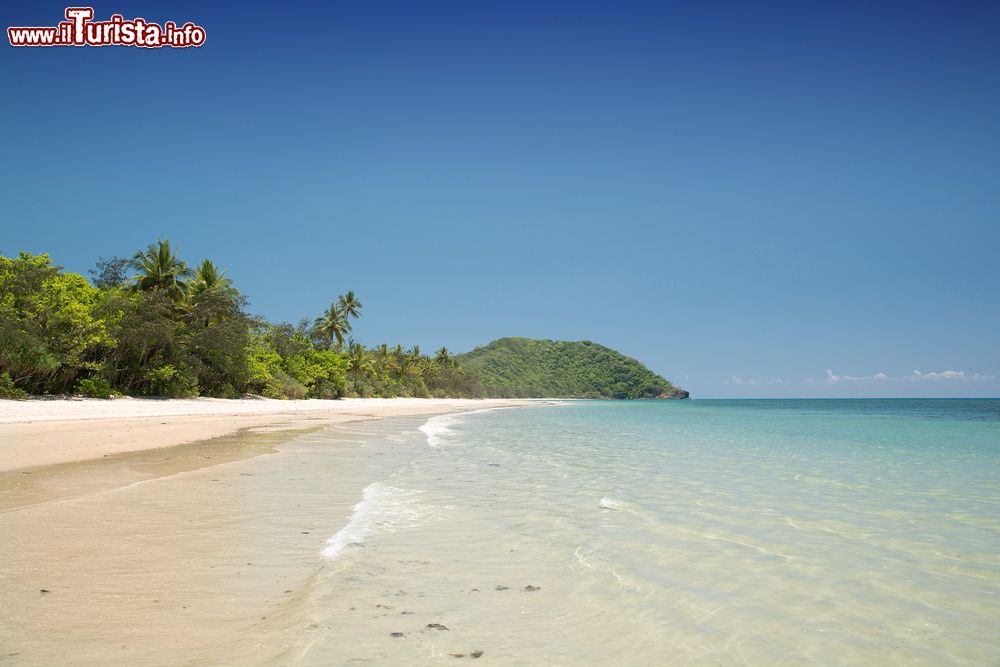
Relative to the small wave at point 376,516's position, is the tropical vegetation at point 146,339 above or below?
above

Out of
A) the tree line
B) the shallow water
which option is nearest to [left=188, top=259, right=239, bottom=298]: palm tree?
the tree line

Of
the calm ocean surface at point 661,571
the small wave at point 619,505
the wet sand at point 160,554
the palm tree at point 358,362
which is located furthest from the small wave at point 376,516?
the palm tree at point 358,362

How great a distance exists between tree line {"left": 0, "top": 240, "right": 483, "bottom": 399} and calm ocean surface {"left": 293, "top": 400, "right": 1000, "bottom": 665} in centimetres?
2705

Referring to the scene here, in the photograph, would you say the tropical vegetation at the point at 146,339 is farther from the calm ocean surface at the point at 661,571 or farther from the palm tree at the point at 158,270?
the calm ocean surface at the point at 661,571

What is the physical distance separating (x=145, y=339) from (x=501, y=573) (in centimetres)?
3619

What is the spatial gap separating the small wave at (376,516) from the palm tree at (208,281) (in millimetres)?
39193

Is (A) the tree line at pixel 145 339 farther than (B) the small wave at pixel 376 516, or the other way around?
(A) the tree line at pixel 145 339

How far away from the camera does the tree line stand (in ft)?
93.8

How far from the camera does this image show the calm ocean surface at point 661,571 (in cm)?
392

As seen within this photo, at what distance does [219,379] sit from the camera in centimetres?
4281

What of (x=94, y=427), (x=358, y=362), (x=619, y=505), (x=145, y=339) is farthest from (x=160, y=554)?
(x=358, y=362)

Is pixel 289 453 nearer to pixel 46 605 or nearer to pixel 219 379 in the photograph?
pixel 46 605

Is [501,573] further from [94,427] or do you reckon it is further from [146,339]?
[146,339]

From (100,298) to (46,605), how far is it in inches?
1453
